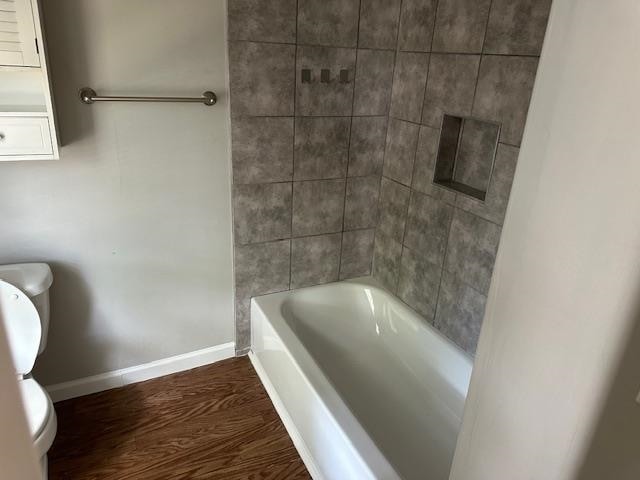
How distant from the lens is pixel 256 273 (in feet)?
7.50

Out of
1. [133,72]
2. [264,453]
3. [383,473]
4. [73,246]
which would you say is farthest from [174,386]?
[133,72]

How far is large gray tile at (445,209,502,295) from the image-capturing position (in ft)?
5.87

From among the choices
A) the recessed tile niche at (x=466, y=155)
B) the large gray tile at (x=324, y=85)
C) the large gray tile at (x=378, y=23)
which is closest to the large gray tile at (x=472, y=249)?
the recessed tile niche at (x=466, y=155)

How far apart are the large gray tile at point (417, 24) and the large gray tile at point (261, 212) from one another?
0.82m

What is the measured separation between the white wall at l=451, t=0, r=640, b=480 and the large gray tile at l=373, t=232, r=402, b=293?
5.54ft

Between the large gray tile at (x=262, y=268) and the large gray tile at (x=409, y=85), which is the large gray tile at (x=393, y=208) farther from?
the large gray tile at (x=262, y=268)

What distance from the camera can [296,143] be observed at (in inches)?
83.4

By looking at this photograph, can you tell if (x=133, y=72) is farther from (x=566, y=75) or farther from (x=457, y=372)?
(x=457, y=372)

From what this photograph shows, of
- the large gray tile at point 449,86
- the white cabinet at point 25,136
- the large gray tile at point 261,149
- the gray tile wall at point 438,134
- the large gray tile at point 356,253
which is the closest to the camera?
the white cabinet at point 25,136

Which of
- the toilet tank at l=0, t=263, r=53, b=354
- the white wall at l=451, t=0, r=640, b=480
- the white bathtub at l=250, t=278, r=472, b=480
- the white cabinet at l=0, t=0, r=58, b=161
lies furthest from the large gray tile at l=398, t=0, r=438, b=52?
the toilet tank at l=0, t=263, r=53, b=354

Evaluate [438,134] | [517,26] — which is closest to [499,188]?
[438,134]

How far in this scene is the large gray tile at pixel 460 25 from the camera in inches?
66.4

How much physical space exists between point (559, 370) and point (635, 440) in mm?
114

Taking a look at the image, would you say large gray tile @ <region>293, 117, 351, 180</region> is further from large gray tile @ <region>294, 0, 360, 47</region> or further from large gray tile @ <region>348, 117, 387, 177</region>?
large gray tile @ <region>294, 0, 360, 47</region>
